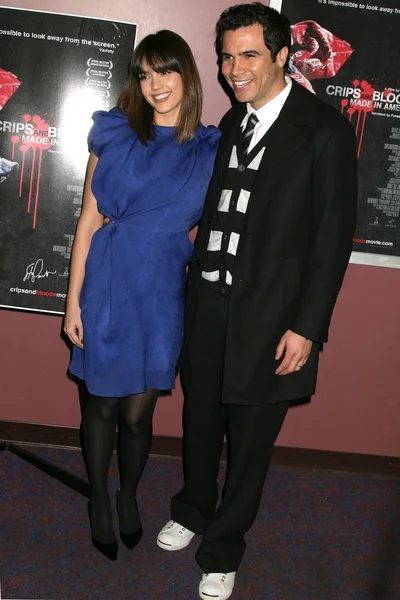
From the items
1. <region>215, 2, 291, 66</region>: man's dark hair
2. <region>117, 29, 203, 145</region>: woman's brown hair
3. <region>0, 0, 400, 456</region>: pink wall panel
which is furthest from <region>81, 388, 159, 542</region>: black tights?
<region>215, 2, 291, 66</region>: man's dark hair

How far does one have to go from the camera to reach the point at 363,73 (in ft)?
9.70

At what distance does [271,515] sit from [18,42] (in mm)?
2061

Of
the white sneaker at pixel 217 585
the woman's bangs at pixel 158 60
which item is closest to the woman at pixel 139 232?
the woman's bangs at pixel 158 60

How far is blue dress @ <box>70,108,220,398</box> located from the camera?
7.72ft

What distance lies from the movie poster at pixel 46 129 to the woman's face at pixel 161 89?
0.66 metres

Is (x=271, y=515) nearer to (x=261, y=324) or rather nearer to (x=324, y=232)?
(x=261, y=324)

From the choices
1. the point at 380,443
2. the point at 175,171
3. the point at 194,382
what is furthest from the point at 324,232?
the point at 380,443

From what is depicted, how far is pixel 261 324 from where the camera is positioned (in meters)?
2.30

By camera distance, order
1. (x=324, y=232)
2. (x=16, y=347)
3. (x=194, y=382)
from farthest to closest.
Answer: (x=16, y=347) → (x=194, y=382) → (x=324, y=232)

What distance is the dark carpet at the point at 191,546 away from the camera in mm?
2422

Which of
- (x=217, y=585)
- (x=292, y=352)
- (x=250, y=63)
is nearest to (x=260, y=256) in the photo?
(x=292, y=352)

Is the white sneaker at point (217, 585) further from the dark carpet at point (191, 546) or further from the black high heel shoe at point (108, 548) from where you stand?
the black high heel shoe at point (108, 548)

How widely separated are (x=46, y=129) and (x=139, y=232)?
0.88 m

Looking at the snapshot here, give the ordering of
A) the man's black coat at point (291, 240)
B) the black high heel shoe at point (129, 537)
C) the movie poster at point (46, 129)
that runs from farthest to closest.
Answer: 1. the movie poster at point (46, 129)
2. the black high heel shoe at point (129, 537)
3. the man's black coat at point (291, 240)
